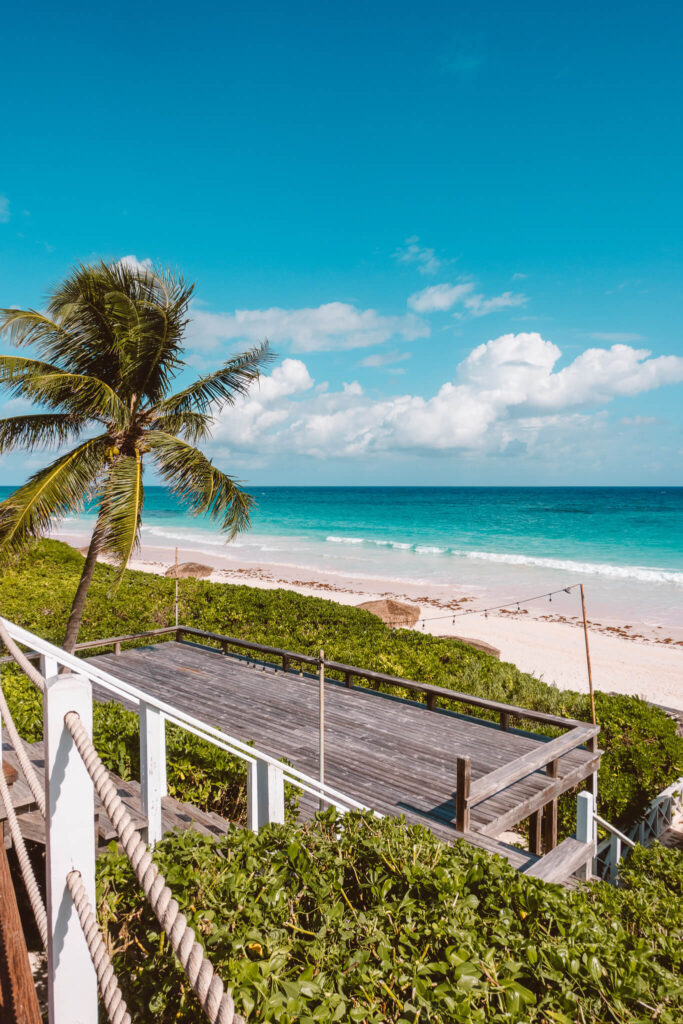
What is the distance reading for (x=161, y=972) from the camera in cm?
234

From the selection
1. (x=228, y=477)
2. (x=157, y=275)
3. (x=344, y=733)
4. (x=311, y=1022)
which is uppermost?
(x=157, y=275)

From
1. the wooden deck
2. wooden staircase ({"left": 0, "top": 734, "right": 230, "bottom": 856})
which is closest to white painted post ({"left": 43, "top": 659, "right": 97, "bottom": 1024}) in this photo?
wooden staircase ({"left": 0, "top": 734, "right": 230, "bottom": 856})

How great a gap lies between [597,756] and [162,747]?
6.20m

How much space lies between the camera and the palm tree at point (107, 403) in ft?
28.9

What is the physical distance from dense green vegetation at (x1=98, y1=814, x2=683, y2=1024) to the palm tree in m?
6.39

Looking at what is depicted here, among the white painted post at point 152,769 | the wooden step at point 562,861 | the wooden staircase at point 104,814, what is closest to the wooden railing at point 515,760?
the wooden step at point 562,861

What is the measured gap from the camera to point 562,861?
5773 mm

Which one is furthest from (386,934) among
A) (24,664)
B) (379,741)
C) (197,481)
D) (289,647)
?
(289,647)

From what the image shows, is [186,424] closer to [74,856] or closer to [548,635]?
[74,856]

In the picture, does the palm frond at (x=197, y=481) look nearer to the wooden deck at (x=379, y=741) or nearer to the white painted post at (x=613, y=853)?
the wooden deck at (x=379, y=741)

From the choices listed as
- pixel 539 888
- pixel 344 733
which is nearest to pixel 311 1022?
pixel 539 888

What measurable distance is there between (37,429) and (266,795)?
7807 mm

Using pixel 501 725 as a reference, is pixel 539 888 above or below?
above

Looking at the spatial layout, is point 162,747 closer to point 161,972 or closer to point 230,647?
point 161,972
